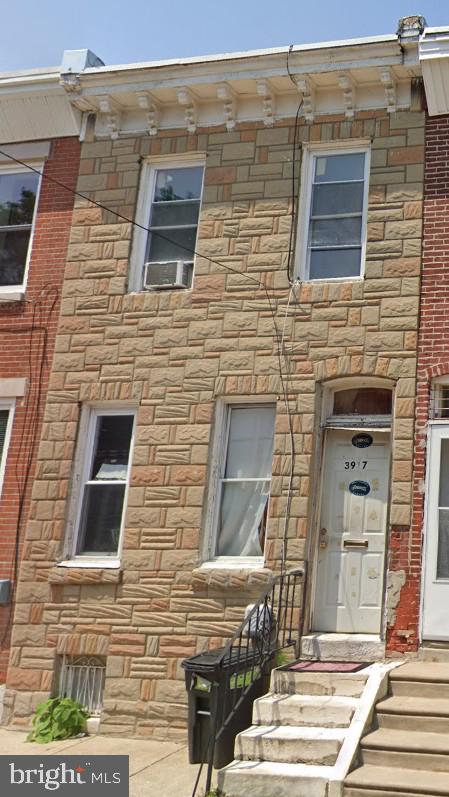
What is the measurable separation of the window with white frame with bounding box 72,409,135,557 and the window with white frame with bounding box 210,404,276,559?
1153mm

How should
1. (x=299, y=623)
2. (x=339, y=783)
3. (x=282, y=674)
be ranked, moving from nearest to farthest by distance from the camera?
(x=339, y=783) < (x=282, y=674) < (x=299, y=623)

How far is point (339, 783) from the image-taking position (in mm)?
7984

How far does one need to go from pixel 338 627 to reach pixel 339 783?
125 inches

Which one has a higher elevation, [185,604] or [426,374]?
[426,374]

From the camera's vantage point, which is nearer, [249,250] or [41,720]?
[41,720]

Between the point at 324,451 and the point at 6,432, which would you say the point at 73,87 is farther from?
the point at 324,451

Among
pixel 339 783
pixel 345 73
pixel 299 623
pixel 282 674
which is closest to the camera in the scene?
pixel 339 783

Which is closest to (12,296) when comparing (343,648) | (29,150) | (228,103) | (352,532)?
(29,150)

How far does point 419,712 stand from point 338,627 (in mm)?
2214

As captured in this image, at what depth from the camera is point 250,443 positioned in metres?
11.8

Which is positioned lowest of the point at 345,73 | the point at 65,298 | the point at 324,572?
the point at 324,572

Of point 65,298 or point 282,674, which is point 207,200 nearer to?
point 65,298

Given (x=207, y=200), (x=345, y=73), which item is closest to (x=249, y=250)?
(x=207, y=200)

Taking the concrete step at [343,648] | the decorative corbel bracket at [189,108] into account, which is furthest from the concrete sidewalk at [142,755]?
the decorative corbel bracket at [189,108]
